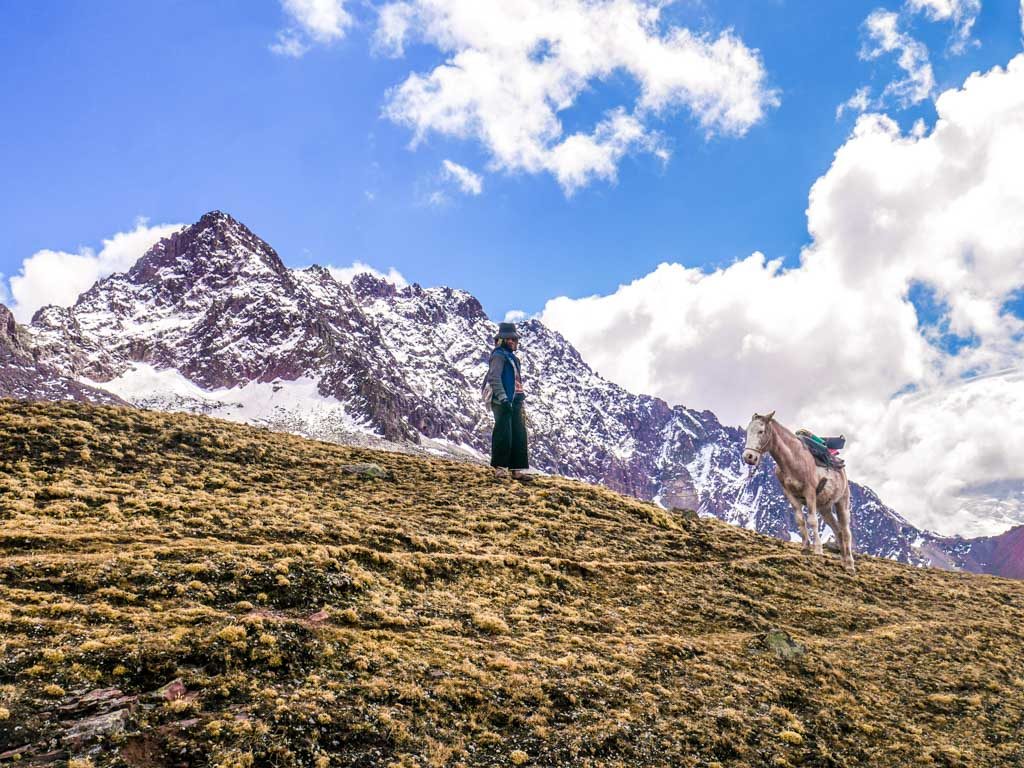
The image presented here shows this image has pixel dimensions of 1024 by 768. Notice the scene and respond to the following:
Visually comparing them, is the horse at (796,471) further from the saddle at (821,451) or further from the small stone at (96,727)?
the small stone at (96,727)

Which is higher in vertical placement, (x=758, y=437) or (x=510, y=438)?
(x=758, y=437)

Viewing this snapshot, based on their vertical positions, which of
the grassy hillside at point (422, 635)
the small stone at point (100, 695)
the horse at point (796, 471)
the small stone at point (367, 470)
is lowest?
the small stone at point (100, 695)

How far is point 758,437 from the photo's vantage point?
2556cm

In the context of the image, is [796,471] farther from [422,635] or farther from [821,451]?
[422,635]

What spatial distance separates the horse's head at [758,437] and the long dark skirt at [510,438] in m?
9.71

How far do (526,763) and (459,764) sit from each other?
115 cm

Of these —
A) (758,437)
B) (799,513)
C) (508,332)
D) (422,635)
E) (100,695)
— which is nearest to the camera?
(100,695)

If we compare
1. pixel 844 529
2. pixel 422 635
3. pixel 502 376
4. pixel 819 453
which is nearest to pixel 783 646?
pixel 422 635

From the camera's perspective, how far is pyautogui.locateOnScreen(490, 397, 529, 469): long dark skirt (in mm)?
28141

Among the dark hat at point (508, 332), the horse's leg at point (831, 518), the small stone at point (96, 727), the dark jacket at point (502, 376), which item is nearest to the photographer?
the small stone at point (96, 727)

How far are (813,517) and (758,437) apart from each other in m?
4.33

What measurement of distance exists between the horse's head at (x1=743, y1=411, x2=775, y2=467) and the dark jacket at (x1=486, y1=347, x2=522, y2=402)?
1022 cm

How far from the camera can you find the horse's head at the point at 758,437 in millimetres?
25109

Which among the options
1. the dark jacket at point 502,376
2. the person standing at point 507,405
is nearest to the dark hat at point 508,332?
the person standing at point 507,405
